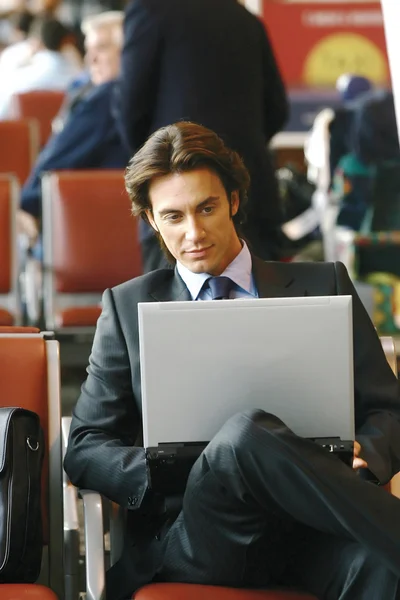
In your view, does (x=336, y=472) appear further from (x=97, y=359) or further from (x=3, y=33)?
(x=3, y=33)

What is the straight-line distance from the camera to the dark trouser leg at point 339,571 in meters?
2.30

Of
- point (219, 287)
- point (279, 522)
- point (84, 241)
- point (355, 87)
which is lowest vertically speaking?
point (279, 522)

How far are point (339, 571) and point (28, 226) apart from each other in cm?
346

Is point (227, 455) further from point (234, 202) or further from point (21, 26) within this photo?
point (21, 26)

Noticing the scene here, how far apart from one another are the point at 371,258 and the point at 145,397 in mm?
4055

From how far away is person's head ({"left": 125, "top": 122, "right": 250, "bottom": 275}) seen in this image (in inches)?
108

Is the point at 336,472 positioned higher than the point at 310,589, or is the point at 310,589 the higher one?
the point at 336,472

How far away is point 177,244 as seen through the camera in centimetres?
281

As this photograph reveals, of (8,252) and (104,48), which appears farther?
(104,48)

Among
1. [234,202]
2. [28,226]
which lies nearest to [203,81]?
[234,202]

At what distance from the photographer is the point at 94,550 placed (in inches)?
96.5

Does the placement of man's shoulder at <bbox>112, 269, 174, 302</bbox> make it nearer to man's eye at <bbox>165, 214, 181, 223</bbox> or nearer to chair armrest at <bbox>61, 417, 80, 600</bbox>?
man's eye at <bbox>165, 214, 181, 223</bbox>

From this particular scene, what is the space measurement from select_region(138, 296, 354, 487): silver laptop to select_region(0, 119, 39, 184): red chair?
3.85 meters

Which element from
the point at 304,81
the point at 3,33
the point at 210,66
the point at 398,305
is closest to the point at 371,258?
the point at 398,305
